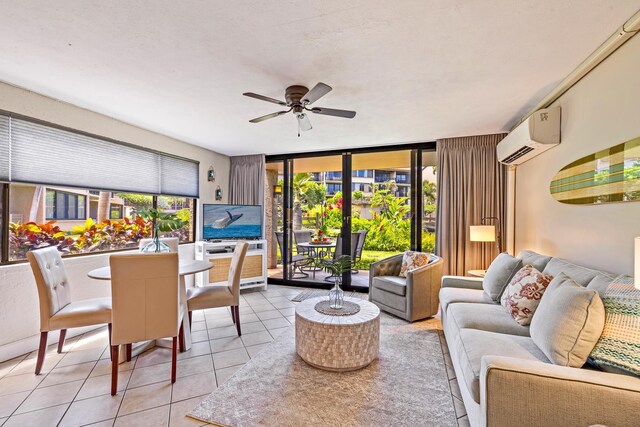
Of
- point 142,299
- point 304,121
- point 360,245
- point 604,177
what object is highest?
point 304,121

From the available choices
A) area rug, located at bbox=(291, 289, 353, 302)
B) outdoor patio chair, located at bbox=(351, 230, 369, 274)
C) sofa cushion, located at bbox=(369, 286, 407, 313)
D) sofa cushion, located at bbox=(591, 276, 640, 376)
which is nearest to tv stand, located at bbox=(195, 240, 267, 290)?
area rug, located at bbox=(291, 289, 353, 302)

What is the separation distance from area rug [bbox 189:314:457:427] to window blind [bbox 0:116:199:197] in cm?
260

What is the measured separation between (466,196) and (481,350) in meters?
2.73

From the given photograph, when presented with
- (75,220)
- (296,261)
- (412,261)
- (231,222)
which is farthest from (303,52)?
(296,261)

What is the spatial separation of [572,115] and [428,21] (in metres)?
1.65

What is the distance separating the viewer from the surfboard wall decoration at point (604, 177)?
1.70 m

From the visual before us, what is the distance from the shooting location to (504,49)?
1916 mm

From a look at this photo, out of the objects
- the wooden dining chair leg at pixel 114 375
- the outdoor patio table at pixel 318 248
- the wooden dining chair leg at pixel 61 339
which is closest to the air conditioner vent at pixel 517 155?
the outdoor patio table at pixel 318 248

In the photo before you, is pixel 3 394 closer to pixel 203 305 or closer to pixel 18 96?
pixel 203 305

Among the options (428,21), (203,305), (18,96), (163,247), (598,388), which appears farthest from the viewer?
(163,247)

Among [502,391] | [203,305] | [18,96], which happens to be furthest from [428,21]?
[18,96]

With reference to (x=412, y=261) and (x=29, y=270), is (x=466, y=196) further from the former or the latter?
(x=29, y=270)

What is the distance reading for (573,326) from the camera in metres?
1.39

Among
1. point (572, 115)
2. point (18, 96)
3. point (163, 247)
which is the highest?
point (18, 96)
